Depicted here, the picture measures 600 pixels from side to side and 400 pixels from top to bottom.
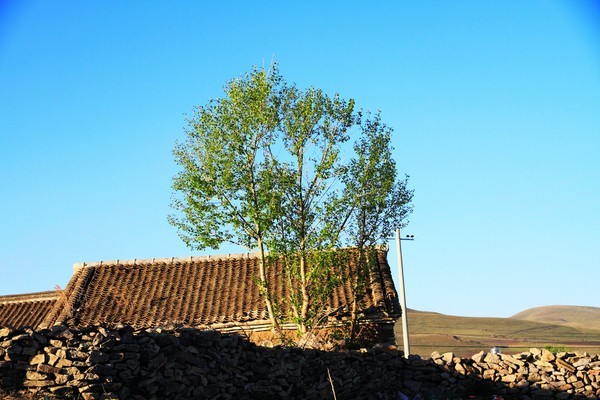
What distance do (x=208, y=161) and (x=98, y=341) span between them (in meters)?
10.5

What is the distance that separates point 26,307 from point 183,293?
7149 millimetres

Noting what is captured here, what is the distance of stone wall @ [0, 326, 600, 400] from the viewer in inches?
453

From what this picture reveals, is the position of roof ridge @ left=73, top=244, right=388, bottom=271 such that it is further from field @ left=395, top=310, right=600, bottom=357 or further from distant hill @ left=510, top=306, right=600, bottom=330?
distant hill @ left=510, top=306, right=600, bottom=330

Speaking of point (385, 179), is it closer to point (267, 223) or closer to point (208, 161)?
point (267, 223)

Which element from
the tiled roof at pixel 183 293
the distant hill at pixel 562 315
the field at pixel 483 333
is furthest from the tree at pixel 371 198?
the distant hill at pixel 562 315

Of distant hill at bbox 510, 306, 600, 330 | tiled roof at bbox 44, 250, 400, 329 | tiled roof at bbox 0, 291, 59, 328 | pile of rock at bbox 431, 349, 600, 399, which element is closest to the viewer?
pile of rock at bbox 431, 349, 600, 399

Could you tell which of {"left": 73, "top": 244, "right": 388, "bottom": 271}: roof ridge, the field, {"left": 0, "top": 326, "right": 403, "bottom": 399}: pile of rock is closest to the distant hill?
the field

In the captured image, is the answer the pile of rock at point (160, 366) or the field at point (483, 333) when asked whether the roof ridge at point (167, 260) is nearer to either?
the pile of rock at point (160, 366)

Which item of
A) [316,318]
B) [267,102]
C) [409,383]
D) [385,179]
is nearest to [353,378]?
[409,383]

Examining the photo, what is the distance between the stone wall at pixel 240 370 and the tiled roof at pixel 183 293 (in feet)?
11.3

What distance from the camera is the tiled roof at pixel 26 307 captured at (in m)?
26.3

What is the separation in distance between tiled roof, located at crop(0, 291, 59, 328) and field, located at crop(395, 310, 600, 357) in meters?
42.7

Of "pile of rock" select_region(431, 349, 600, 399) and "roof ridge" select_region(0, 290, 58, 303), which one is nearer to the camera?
"pile of rock" select_region(431, 349, 600, 399)

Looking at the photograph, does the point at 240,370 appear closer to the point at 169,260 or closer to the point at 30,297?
the point at 169,260
